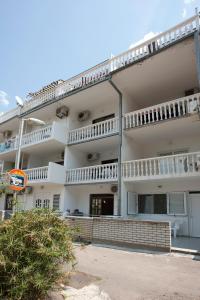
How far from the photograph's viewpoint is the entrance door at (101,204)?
13.5m

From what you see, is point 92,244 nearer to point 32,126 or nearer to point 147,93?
point 147,93

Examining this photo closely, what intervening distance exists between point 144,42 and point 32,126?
1209cm

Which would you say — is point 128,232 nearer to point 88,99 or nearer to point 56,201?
point 56,201

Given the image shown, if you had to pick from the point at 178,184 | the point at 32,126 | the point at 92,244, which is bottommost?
the point at 92,244

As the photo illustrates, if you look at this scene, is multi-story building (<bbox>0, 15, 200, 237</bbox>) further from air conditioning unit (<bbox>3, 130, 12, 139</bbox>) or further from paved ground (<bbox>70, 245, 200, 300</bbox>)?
air conditioning unit (<bbox>3, 130, 12, 139</bbox>)

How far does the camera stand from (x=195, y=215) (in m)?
10.8

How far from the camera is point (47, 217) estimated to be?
3.93m

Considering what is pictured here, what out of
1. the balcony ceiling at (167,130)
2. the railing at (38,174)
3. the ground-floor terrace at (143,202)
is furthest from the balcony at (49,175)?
the balcony ceiling at (167,130)

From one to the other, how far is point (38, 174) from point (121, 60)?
29.6ft

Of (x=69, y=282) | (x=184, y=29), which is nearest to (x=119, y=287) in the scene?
(x=69, y=282)

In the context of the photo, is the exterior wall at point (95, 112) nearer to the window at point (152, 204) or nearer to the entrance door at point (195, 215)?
the window at point (152, 204)

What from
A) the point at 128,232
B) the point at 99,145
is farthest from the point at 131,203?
the point at 99,145

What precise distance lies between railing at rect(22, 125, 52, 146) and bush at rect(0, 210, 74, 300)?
11.2 m

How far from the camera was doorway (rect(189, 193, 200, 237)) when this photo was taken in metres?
10.6
